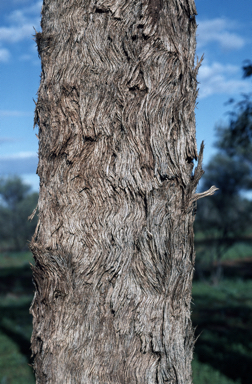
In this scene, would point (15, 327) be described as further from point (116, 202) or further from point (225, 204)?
point (225, 204)

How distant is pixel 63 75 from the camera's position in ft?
6.07

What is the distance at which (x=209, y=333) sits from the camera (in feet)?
26.4

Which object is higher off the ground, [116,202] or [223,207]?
[223,207]

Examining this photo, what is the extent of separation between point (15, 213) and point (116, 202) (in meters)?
25.2

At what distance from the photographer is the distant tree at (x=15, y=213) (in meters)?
25.1

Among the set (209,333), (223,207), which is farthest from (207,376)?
(223,207)

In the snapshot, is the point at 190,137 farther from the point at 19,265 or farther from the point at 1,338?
the point at 19,265

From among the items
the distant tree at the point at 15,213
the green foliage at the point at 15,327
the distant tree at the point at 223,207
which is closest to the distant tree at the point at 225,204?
the distant tree at the point at 223,207

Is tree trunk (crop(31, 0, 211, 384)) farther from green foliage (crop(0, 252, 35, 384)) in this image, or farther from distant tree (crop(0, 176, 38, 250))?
distant tree (crop(0, 176, 38, 250))

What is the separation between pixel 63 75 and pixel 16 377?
6.28m

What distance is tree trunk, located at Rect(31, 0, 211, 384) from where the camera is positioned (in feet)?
5.61

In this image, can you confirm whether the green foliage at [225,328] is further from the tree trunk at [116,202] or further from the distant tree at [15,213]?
the distant tree at [15,213]

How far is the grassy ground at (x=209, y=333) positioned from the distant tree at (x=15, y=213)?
10054 millimetres

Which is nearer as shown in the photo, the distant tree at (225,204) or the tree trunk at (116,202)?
the tree trunk at (116,202)
